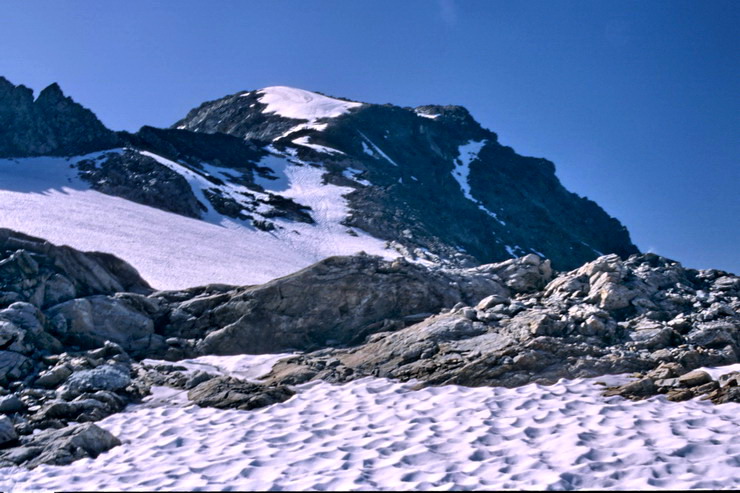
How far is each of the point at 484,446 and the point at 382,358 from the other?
183 inches

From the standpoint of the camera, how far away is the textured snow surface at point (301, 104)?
91.5m

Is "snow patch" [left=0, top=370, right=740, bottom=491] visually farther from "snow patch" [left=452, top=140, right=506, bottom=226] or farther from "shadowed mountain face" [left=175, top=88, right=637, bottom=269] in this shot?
"snow patch" [left=452, top=140, right=506, bottom=226]

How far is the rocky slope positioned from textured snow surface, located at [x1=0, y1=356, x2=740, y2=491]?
→ 2.02ft

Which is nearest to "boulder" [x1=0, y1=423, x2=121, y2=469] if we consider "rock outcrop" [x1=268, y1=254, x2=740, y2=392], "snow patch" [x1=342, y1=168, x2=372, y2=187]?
"rock outcrop" [x1=268, y1=254, x2=740, y2=392]

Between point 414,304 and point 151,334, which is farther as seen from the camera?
point 414,304

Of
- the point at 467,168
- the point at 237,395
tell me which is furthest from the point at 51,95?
the point at 237,395

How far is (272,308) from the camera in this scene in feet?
51.3

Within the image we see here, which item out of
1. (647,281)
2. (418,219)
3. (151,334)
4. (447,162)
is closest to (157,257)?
(151,334)

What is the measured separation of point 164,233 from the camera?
35156mm

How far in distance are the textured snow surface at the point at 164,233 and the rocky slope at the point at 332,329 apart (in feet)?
31.2

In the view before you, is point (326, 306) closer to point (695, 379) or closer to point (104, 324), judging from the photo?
point (104, 324)

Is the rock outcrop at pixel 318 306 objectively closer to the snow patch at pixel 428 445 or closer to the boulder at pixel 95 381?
the boulder at pixel 95 381

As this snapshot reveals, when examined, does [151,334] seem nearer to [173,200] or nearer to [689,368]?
[689,368]

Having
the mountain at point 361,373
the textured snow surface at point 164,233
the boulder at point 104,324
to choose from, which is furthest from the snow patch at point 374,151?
the boulder at point 104,324
